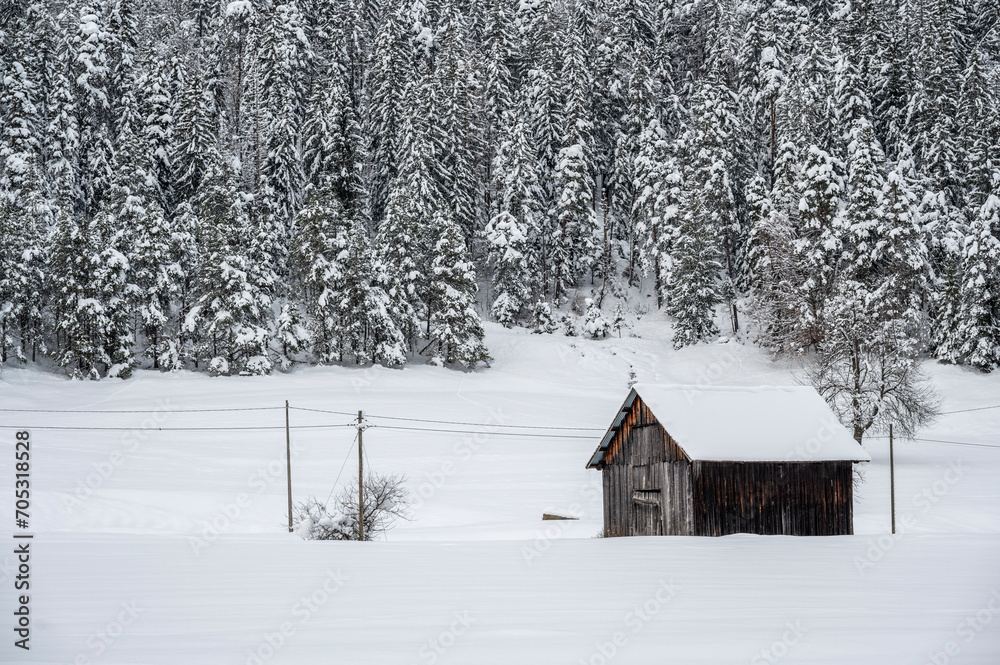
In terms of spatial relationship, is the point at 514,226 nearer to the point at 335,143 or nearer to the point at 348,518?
the point at 335,143

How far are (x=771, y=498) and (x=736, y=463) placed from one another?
151 cm

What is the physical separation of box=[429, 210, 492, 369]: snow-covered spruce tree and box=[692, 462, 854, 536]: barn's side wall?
3174 cm

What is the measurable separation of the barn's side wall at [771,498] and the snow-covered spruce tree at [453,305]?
31.7m

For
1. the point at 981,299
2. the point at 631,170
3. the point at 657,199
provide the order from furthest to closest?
1. the point at 631,170
2. the point at 657,199
3. the point at 981,299

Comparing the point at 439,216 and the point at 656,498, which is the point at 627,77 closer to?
the point at 439,216

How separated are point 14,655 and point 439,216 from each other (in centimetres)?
5291

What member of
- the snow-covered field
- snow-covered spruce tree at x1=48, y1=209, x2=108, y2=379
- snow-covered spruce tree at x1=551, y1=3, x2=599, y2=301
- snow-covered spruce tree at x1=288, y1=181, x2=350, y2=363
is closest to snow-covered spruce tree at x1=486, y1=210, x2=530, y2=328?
snow-covered spruce tree at x1=551, y1=3, x2=599, y2=301

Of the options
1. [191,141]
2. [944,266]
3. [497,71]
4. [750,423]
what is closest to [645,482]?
[750,423]

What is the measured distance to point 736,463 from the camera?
23094 mm

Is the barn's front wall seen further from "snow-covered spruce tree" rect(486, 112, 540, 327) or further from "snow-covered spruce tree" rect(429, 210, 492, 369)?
"snow-covered spruce tree" rect(486, 112, 540, 327)

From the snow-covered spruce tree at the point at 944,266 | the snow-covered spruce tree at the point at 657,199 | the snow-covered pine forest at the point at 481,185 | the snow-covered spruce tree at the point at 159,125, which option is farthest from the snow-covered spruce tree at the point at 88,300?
the snow-covered spruce tree at the point at 944,266

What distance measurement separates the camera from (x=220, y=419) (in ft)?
140

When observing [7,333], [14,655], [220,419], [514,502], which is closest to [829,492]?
[514,502]

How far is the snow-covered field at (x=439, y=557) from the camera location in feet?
24.6
